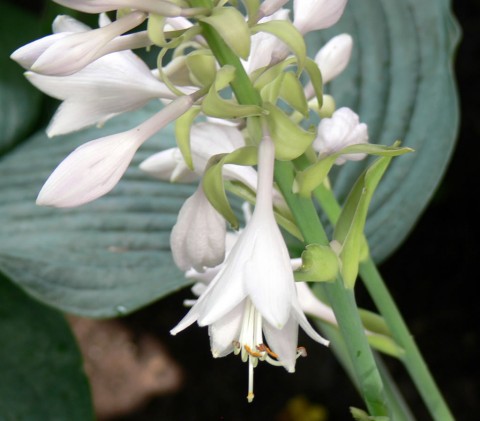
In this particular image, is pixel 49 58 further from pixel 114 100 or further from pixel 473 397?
pixel 473 397

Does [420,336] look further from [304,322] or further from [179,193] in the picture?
[304,322]

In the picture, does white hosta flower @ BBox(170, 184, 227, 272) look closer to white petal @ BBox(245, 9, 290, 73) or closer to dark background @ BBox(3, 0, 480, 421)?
white petal @ BBox(245, 9, 290, 73)

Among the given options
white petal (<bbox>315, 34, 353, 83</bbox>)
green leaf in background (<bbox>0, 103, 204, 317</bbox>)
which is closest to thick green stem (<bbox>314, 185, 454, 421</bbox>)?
white petal (<bbox>315, 34, 353, 83</bbox>)

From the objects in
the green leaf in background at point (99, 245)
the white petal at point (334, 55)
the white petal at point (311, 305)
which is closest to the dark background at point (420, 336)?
the green leaf in background at point (99, 245)

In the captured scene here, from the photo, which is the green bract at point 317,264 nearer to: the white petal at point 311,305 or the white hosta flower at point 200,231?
the white hosta flower at point 200,231

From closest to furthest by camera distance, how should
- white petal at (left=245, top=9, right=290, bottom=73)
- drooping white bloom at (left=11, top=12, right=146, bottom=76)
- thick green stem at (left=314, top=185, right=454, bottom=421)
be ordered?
drooping white bloom at (left=11, top=12, right=146, bottom=76) < white petal at (left=245, top=9, right=290, bottom=73) < thick green stem at (left=314, top=185, right=454, bottom=421)
